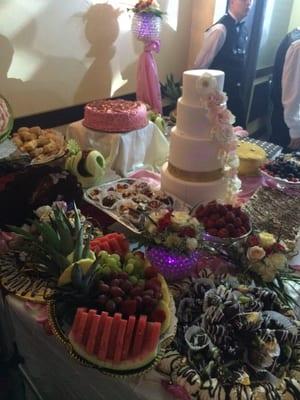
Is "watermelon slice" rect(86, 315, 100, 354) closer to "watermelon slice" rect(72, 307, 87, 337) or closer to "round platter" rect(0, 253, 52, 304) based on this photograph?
"watermelon slice" rect(72, 307, 87, 337)

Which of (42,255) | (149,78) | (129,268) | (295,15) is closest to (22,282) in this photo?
(42,255)

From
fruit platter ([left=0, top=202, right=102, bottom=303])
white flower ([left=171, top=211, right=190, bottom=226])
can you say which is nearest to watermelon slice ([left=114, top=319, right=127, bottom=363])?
fruit platter ([left=0, top=202, right=102, bottom=303])

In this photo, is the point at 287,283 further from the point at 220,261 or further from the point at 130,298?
the point at 130,298

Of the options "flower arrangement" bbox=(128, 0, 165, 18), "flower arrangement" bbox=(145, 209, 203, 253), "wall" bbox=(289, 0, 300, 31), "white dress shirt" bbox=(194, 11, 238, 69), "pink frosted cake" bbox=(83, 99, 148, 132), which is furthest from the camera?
"wall" bbox=(289, 0, 300, 31)

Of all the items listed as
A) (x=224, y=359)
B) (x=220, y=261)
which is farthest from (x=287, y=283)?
(x=224, y=359)

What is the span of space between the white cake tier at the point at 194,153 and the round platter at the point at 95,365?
2.11 feet

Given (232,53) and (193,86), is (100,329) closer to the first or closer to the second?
(193,86)

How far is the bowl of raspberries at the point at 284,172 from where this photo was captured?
142cm

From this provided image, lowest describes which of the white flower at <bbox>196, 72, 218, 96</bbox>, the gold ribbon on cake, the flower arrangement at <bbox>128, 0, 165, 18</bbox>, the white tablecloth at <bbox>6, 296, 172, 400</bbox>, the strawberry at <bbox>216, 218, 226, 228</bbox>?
the white tablecloth at <bbox>6, 296, 172, 400</bbox>

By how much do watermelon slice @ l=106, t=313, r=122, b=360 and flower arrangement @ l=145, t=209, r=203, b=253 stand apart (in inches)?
11.7

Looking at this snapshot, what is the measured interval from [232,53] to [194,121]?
59.5 inches

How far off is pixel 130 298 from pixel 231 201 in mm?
767

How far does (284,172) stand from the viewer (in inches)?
57.2

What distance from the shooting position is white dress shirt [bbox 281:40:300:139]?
257 centimetres
